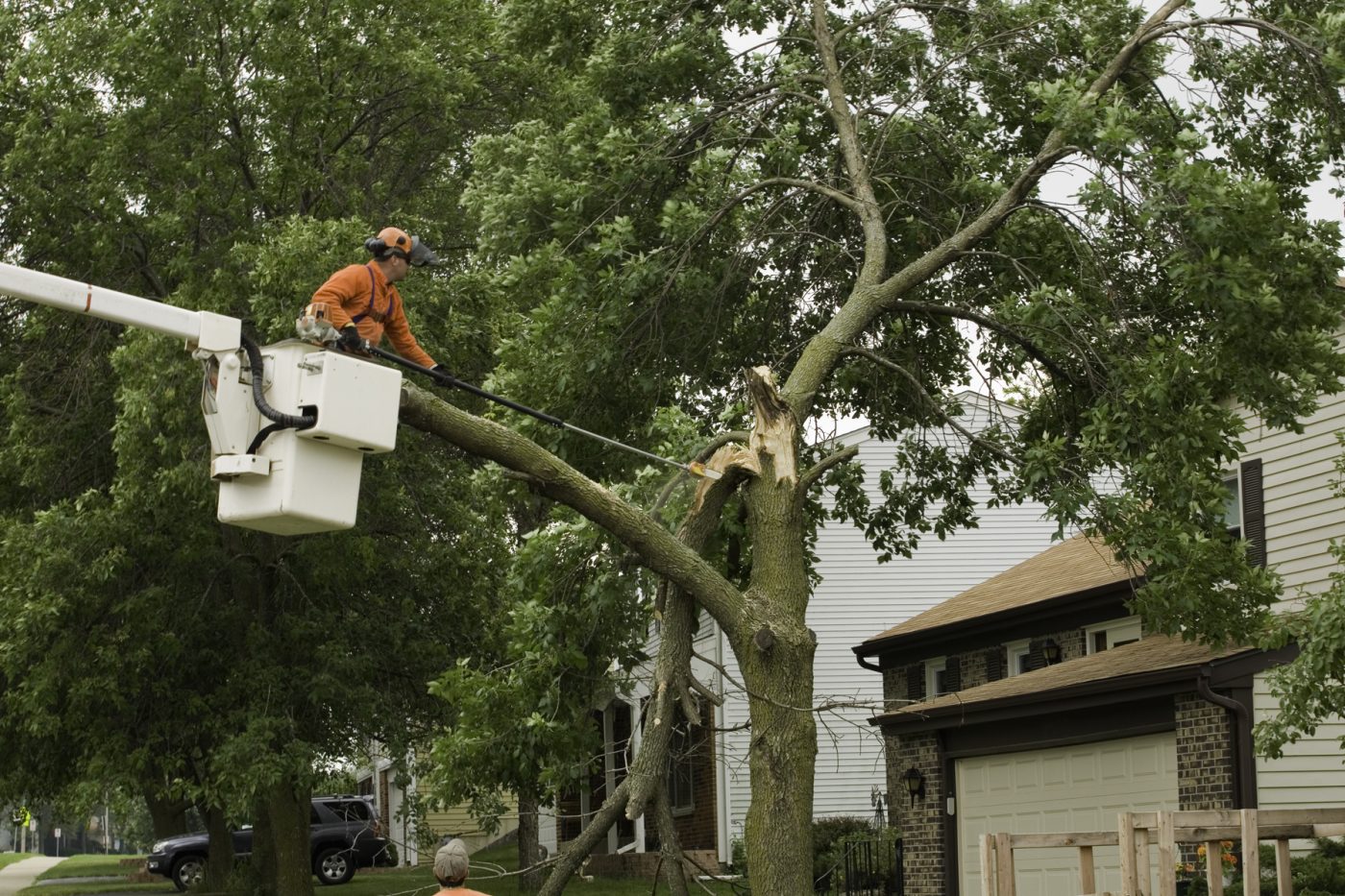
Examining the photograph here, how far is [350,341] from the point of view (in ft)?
23.7

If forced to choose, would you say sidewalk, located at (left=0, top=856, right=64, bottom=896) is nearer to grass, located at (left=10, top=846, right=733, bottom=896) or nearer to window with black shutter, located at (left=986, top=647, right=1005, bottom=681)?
grass, located at (left=10, top=846, right=733, bottom=896)

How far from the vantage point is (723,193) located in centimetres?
1349

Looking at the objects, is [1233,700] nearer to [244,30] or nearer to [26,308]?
[244,30]

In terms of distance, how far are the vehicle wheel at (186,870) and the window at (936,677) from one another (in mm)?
17071

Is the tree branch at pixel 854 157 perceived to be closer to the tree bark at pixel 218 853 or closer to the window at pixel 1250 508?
the window at pixel 1250 508

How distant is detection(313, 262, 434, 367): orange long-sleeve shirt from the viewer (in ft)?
24.1

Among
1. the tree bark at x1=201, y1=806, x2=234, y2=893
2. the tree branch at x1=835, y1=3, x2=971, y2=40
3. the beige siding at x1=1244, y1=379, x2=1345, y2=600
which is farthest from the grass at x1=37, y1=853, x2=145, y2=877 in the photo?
the tree branch at x1=835, y1=3, x2=971, y2=40

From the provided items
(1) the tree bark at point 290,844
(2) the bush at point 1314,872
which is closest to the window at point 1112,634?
(2) the bush at point 1314,872

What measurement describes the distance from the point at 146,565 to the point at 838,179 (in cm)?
1079

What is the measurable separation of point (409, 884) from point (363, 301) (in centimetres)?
2419

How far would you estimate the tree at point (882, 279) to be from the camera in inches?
417

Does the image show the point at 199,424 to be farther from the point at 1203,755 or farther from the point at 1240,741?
the point at 1240,741

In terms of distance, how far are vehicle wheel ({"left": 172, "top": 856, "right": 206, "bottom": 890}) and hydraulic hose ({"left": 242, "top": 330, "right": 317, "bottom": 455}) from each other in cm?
2974

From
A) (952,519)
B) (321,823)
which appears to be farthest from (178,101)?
(321,823)
